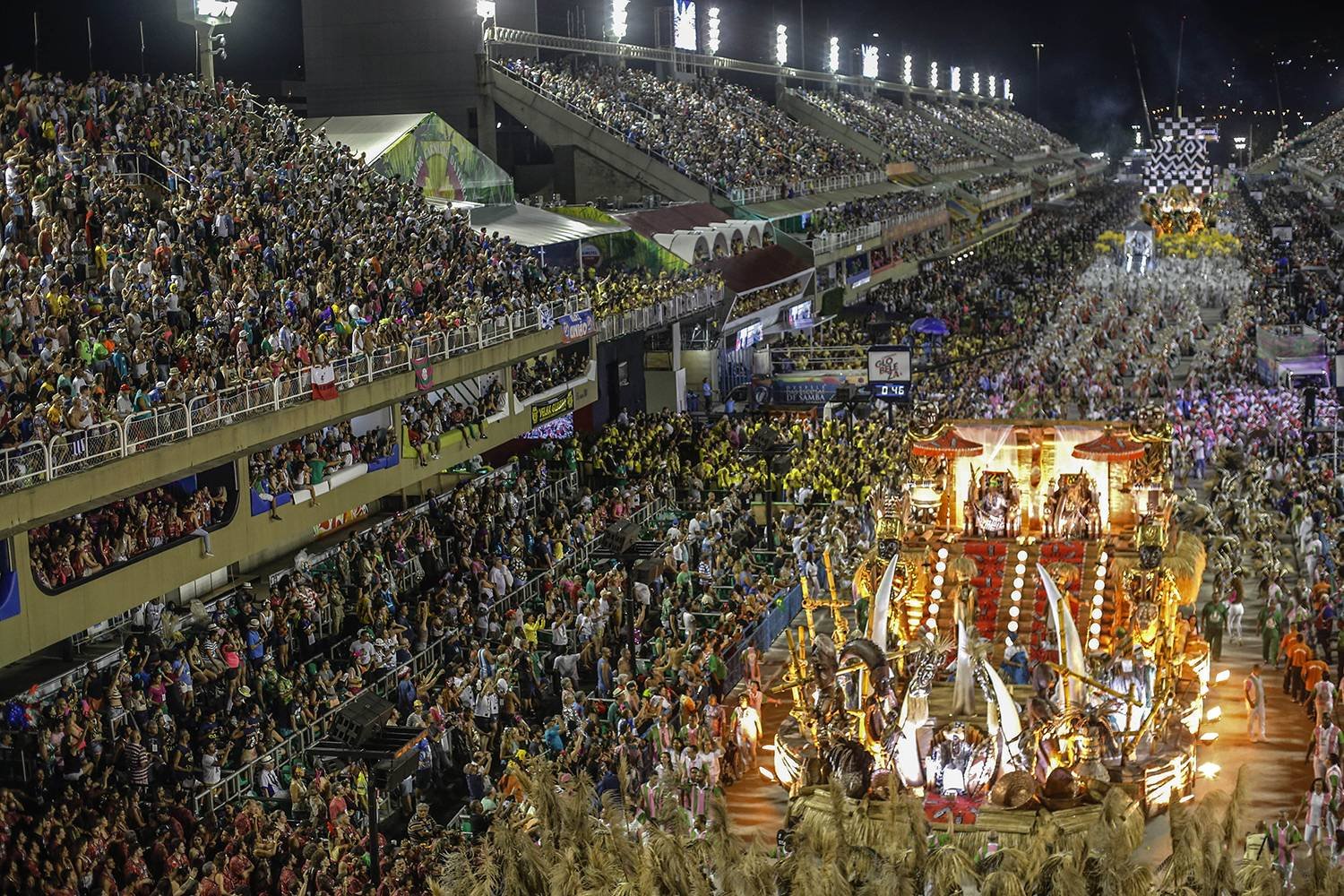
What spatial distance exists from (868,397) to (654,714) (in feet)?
83.5

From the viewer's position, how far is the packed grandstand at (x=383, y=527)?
57.0 feet

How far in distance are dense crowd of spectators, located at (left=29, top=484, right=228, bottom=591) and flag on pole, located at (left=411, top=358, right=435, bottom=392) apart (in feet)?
18.6

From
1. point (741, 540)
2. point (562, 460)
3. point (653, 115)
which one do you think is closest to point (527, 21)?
point (653, 115)

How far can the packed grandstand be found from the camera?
1738cm

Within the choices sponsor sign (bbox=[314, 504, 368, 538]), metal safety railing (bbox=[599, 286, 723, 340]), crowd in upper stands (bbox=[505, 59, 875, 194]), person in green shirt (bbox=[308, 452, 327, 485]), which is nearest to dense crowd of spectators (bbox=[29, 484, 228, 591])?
person in green shirt (bbox=[308, 452, 327, 485])

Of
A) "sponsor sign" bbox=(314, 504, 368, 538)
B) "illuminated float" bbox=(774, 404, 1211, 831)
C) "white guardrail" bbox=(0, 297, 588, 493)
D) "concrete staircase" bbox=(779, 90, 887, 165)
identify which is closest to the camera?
"white guardrail" bbox=(0, 297, 588, 493)

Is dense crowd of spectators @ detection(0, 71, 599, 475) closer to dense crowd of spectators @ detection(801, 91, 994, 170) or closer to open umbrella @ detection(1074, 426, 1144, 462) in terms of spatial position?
open umbrella @ detection(1074, 426, 1144, 462)

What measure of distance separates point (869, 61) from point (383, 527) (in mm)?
89180

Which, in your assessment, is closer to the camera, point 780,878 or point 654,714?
point 780,878

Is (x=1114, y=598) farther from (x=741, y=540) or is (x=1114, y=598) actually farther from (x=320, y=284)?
(x=320, y=284)

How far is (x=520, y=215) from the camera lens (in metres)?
43.6

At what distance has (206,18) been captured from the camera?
35562mm

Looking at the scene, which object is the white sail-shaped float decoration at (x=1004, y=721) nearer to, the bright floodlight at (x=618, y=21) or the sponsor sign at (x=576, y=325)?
the sponsor sign at (x=576, y=325)

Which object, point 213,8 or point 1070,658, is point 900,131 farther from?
point 1070,658
